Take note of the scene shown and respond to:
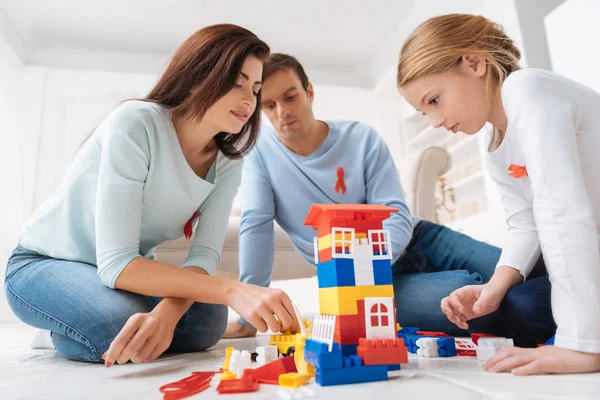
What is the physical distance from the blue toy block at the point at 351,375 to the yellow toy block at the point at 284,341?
273 millimetres

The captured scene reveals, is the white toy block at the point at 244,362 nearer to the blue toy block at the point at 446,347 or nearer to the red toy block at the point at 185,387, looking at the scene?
the red toy block at the point at 185,387

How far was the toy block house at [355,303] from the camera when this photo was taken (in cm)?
62

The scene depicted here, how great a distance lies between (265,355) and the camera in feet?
2.74

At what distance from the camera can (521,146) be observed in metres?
0.74

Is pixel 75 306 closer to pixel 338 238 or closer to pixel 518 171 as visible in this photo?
pixel 338 238

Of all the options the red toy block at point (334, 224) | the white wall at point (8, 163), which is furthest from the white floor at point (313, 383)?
the white wall at point (8, 163)

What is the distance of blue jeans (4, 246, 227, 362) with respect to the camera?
0.96 metres

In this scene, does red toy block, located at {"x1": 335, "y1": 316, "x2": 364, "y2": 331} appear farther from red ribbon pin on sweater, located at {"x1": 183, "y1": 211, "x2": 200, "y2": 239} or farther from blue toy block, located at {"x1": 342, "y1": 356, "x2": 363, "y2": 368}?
red ribbon pin on sweater, located at {"x1": 183, "y1": 211, "x2": 200, "y2": 239}

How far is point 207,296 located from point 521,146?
67 cm

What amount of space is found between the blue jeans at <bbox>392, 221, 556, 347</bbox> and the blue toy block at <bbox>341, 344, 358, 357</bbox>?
483 millimetres

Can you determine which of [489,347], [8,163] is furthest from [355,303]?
[8,163]

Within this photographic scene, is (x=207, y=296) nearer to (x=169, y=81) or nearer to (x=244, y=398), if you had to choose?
(x=244, y=398)

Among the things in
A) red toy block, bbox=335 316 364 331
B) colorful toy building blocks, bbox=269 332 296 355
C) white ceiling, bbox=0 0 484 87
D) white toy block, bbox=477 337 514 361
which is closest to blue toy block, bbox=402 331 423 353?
white toy block, bbox=477 337 514 361

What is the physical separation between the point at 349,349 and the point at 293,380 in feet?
0.30
